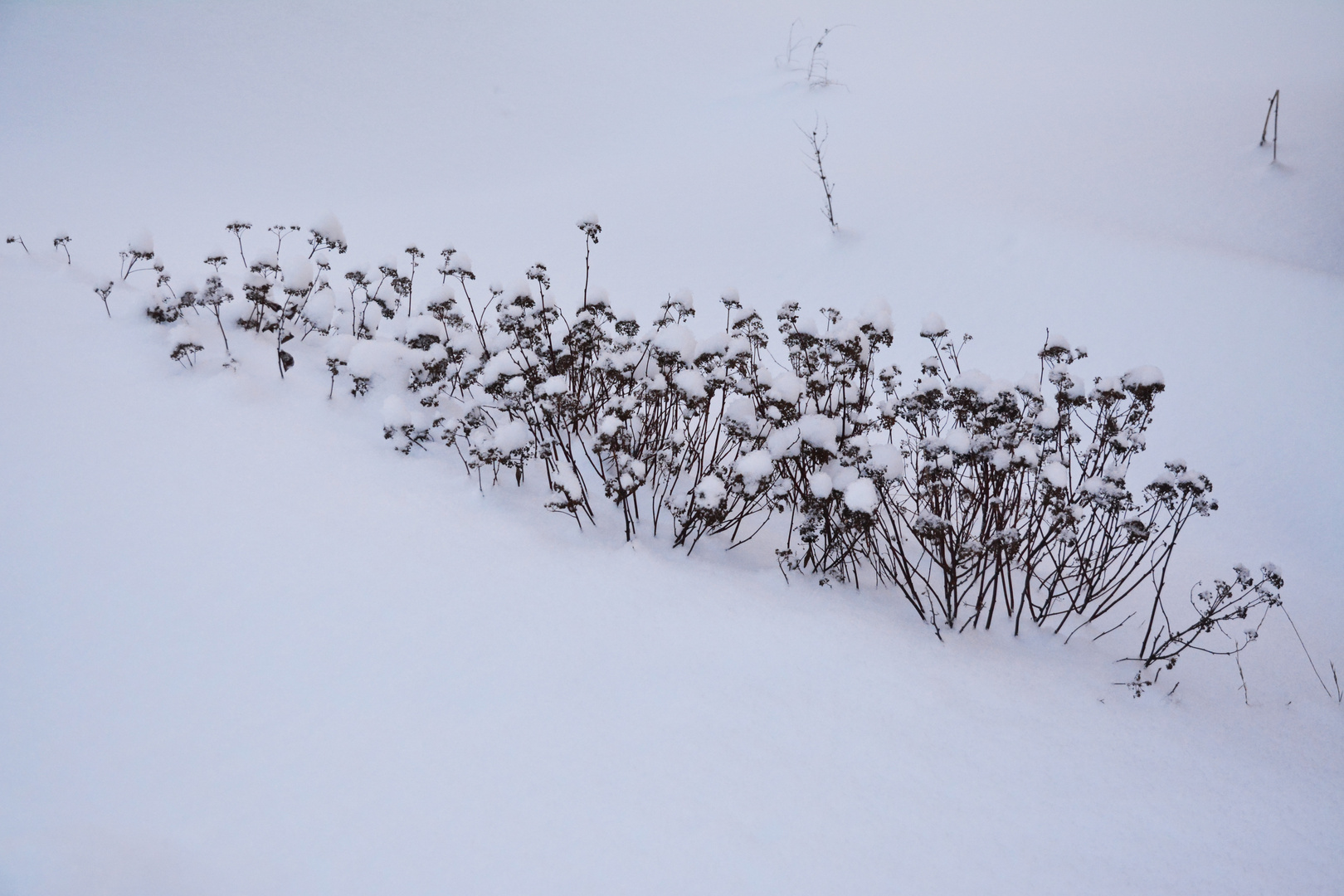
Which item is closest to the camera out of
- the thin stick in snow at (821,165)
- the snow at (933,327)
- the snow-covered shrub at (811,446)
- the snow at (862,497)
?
the snow at (862,497)

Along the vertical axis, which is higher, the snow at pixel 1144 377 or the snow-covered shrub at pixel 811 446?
the snow at pixel 1144 377

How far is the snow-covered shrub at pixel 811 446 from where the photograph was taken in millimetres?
2777

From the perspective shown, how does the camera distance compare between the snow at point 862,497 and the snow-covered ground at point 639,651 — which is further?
the snow at point 862,497

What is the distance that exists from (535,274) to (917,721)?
8.79 feet

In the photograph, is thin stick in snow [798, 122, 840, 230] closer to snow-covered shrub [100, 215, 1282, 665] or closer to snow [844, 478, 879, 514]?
snow-covered shrub [100, 215, 1282, 665]

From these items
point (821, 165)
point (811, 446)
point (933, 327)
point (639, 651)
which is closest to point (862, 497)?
point (811, 446)

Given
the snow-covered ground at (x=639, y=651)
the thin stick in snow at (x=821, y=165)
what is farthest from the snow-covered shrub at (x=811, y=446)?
the thin stick in snow at (x=821, y=165)

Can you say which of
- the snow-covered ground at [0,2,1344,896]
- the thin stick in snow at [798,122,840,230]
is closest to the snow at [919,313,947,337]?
the snow-covered ground at [0,2,1344,896]

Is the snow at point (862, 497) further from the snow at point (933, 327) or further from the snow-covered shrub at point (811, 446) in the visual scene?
the snow at point (933, 327)

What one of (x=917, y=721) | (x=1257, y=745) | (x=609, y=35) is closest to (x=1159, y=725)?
(x=1257, y=745)

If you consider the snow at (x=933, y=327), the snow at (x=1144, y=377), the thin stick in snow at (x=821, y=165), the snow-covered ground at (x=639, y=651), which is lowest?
the snow-covered ground at (x=639, y=651)

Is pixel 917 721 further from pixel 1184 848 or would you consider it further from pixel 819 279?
Answer: pixel 819 279

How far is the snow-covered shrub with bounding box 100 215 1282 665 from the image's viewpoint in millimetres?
2777

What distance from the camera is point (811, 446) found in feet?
9.29
